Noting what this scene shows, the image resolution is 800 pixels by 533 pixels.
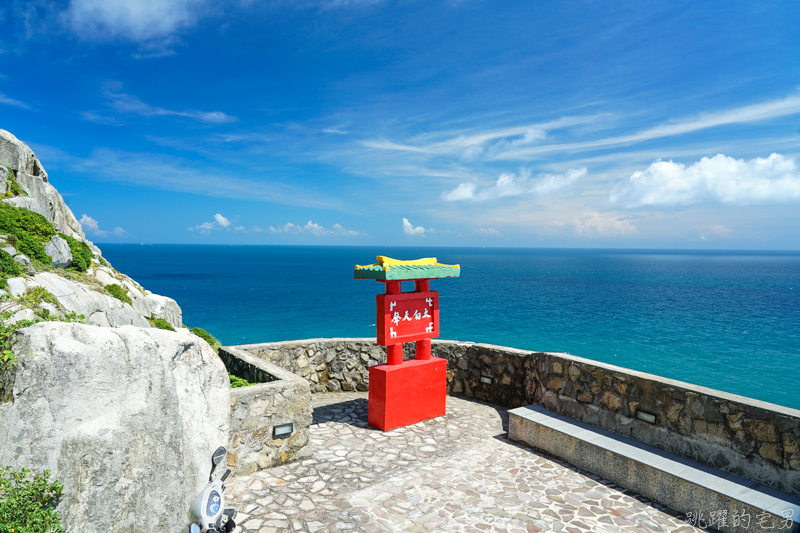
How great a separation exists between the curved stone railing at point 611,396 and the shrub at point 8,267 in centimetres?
458

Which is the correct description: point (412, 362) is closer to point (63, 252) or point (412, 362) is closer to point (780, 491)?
point (780, 491)

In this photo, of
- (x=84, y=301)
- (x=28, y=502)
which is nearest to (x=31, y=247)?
(x=84, y=301)

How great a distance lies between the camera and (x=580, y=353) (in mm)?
37000

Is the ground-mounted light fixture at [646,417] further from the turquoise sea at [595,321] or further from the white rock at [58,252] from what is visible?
the turquoise sea at [595,321]

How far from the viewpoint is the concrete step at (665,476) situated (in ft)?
16.3

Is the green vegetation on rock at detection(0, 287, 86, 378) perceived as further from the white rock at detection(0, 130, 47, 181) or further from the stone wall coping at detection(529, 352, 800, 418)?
the white rock at detection(0, 130, 47, 181)

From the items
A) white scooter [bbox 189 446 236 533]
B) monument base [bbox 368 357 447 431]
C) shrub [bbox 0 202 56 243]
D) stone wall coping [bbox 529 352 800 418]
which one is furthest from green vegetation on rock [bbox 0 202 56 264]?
stone wall coping [bbox 529 352 800 418]

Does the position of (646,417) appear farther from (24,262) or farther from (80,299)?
(24,262)

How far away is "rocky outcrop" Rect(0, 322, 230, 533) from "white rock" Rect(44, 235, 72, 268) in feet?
42.9

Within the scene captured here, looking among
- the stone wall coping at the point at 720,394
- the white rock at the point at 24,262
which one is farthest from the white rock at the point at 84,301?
the stone wall coping at the point at 720,394

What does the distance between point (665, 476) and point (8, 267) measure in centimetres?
1251

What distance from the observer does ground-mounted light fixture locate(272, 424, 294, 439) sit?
6.58m

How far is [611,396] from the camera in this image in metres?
7.32

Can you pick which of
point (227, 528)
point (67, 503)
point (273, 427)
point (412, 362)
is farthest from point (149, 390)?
point (412, 362)
